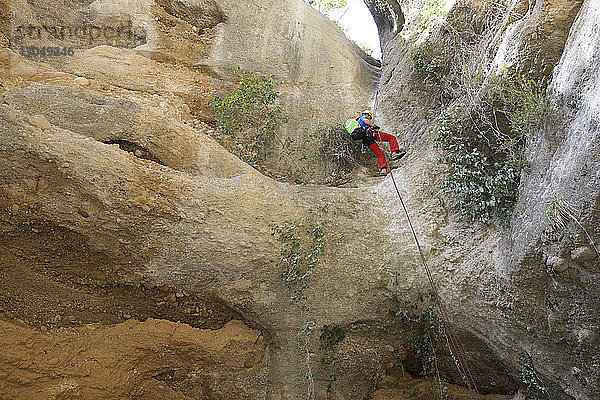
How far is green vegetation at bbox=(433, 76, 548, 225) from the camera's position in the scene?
5863mm

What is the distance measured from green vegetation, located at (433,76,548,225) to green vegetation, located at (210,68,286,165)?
388 centimetres

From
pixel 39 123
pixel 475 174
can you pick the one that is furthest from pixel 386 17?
pixel 39 123

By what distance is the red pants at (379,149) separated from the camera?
8852 millimetres

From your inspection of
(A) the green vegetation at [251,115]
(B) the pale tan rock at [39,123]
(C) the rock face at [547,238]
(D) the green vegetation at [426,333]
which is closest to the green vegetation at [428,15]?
(C) the rock face at [547,238]

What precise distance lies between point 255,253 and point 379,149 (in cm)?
404

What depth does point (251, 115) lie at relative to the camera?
9586mm

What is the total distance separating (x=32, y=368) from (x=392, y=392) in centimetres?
547

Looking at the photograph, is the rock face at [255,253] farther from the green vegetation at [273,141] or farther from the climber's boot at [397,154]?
the green vegetation at [273,141]

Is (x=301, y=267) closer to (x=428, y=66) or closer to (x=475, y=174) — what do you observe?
(x=475, y=174)

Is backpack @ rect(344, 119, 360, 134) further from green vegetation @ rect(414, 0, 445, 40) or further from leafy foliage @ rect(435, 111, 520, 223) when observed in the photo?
green vegetation @ rect(414, 0, 445, 40)

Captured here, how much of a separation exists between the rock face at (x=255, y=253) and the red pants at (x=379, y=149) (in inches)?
27.3

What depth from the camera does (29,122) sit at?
5.41 meters

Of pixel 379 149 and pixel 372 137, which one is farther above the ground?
pixel 372 137

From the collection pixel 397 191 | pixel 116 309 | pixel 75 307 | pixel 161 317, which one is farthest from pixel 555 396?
pixel 75 307
